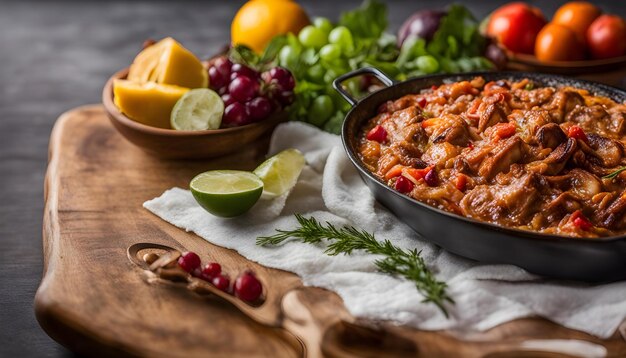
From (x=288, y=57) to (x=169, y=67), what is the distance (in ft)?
3.24

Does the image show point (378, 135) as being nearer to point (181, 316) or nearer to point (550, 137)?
point (550, 137)

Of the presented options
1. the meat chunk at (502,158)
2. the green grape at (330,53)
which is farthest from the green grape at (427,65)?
the meat chunk at (502,158)

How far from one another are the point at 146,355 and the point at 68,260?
88cm

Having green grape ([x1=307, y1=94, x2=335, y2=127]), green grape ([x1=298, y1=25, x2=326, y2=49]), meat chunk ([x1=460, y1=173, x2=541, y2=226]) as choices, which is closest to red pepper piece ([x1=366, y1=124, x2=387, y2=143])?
meat chunk ([x1=460, y1=173, x2=541, y2=226])

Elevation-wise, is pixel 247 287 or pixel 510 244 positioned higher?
pixel 510 244

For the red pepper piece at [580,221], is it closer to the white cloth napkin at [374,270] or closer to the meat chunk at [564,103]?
the white cloth napkin at [374,270]

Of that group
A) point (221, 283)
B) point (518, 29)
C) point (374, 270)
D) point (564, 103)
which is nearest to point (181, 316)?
point (221, 283)

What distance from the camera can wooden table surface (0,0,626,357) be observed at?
429cm

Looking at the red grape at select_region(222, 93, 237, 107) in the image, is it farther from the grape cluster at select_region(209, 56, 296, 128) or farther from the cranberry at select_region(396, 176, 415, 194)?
the cranberry at select_region(396, 176, 415, 194)

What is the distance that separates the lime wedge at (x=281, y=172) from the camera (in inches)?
175

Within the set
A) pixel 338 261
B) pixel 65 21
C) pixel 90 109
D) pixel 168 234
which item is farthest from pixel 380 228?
pixel 65 21

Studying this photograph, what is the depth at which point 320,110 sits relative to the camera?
5.34 meters

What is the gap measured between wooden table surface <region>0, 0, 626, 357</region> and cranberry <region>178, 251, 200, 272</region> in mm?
667

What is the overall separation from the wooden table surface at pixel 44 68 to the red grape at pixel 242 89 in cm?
151
